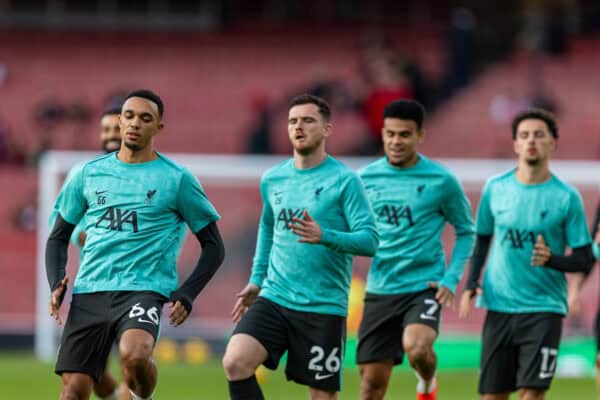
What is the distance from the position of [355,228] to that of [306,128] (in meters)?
0.74

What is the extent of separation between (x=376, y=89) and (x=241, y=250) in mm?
7868

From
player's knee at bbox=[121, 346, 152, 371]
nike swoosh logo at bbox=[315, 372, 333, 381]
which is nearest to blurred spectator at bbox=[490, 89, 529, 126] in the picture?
nike swoosh logo at bbox=[315, 372, 333, 381]

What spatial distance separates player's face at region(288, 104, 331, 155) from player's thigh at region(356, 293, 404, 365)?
5.16ft

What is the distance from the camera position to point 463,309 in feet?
30.5

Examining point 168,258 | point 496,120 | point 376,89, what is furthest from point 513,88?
point 168,258

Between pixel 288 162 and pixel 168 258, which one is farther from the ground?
pixel 288 162

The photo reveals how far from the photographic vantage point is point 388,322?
9523 mm

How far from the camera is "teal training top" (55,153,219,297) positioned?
25.7 feet

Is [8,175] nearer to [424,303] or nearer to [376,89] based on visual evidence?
[376,89]

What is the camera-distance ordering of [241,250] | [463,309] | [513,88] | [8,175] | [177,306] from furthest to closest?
1. [513,88]
2. [8,175]
3. [241,250]
4. [463,309]
5. [177,306]

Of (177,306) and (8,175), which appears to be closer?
(177,306)

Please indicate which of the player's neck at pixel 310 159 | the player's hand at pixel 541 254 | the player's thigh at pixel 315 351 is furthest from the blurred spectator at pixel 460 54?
the player's thigh at pixel 315 351

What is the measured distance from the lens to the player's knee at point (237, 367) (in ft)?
26.3

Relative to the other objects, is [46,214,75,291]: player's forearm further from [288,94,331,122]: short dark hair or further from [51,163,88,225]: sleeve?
[288,94,331,122]: short dark hair
